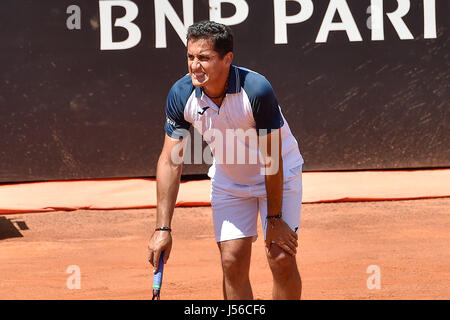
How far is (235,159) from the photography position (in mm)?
4215

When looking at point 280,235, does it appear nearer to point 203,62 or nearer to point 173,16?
point 203,62

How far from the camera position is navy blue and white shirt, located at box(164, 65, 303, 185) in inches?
156

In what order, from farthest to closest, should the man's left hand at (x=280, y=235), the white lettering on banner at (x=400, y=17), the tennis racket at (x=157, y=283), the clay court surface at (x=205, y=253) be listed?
1. the white lettering on banner at (x=400, y=17)
2. the clay court surface at (x=205, y=253)
3. the man's left hand at (x=280, y=235)
4. the tennis racket at (x=157, y=283)

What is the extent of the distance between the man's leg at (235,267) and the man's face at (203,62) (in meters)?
0.87

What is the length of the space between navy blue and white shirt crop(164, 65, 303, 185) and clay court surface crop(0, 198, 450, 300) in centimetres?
133

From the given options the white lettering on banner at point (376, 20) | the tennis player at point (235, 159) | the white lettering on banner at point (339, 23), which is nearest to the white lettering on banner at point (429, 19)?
the white lettering on banner at point (376, 20)

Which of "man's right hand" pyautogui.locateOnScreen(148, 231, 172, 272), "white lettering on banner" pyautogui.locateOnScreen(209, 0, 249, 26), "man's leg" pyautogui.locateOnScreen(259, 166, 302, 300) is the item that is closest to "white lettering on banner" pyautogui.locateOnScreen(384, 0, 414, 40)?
"white lettering on banner" pyautogui.locateOnScreen(209, 0, 249, 26)

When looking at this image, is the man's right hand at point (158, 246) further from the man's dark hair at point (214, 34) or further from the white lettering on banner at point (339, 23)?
the white lettering on banner at point (339, 23)

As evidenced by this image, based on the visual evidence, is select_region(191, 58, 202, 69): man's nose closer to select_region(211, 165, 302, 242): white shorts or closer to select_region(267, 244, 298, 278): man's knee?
select_region(211, 165, 302, 242): white shorts

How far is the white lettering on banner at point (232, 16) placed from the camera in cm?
805

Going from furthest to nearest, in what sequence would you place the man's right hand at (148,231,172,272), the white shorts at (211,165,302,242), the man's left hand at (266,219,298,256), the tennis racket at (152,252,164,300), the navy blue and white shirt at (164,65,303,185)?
the white shorts at (211,165,302,242)
the man's left hand at (266,219,298,256)
the navy blue and white shirt at (164,65,303,185)
the man's right hand at (148,231,172,272)
the tennis racket at (152,252,164,300)

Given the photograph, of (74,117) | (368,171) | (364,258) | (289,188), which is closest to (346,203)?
(368,171)

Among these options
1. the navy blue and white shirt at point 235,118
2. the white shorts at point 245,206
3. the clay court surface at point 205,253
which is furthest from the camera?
the clay court surface at point 205,253

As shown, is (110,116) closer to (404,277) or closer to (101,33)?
(101,33)
